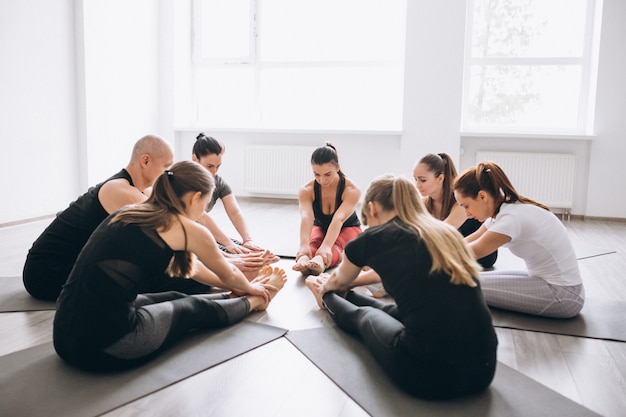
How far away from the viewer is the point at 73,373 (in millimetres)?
1811

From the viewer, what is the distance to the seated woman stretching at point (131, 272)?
1.73 metres

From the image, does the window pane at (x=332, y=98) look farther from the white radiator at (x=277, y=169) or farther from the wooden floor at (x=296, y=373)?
the wooden floor at (x=296, y=373)

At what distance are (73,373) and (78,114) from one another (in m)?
4.16

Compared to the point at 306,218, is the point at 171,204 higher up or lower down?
higher up

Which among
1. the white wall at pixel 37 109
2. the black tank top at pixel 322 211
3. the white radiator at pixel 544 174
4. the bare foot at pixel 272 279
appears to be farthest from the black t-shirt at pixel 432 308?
the white radiator at pixel 544 174

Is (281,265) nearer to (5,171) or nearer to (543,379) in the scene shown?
(543,379)

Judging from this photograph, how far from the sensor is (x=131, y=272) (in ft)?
5.76

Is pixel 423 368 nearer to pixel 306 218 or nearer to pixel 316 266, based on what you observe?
pixel 316 266

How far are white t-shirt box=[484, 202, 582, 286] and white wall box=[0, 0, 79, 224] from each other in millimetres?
4156

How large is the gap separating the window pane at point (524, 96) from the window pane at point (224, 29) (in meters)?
2.91

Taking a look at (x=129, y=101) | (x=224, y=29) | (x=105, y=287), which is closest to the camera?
(x=105, y=287)

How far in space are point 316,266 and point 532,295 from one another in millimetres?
1198

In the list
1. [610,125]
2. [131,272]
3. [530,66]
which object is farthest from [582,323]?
[530,66]

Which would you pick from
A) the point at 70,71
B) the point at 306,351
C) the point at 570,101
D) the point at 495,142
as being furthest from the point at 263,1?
the point at 306,351
